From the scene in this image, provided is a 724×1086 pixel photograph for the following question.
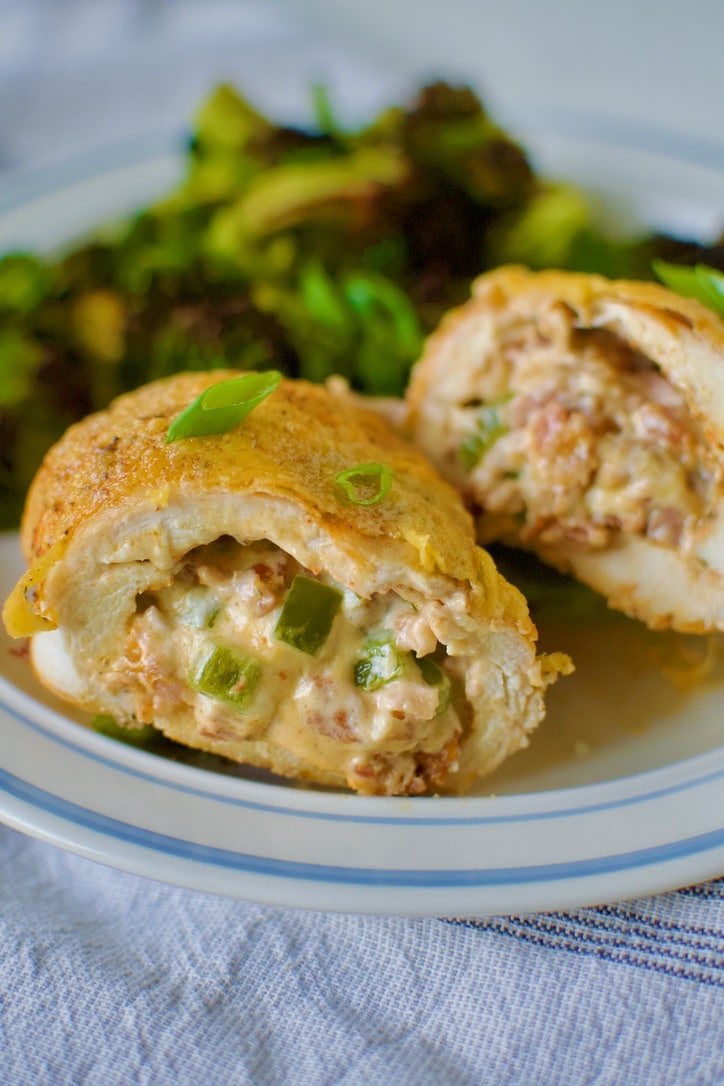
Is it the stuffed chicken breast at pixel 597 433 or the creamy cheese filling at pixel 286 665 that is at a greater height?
the stuffed chicken breast at pixel 597 433

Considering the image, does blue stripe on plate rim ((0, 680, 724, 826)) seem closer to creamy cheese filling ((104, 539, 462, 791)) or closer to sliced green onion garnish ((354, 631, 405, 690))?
creamy cheese filling ((104, 539, 462, 791))

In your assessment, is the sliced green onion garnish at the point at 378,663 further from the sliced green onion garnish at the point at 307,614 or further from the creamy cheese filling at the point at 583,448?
the creamy cheese filling at the point at 583,448

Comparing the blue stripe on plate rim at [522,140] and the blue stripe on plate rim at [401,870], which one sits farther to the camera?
the blue stripe on plate rim at [522,140]

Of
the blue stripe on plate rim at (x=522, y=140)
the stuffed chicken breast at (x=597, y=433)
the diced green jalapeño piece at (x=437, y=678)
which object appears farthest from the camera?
the blue stripe on plate rim at (x=522, y=140)

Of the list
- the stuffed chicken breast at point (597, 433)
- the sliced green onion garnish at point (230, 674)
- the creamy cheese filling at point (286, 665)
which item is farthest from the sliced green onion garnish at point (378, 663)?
the stuffed chicken breast at point (597, 433)

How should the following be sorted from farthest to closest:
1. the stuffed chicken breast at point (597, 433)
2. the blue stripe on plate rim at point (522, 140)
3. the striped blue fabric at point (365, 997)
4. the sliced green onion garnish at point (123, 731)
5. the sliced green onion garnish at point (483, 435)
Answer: the blue stripe on plate rim at point (522, 140) → the sliced green onion garnish at point (483, 435) → the stuffed chicken breast at point (597, 433) → the sliced green onion garnish at point (123, 731) → the striped blue fabric at point (365, 997)

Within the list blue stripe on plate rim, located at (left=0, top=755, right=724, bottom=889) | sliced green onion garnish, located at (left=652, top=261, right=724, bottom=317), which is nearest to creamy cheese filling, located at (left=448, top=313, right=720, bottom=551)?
sliced green onion garnish, located at (left=652, top=261, right=724, bottom=317)

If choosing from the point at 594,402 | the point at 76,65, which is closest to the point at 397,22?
the point at 76,65

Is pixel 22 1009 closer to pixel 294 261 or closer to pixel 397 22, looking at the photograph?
pixel 294 261
